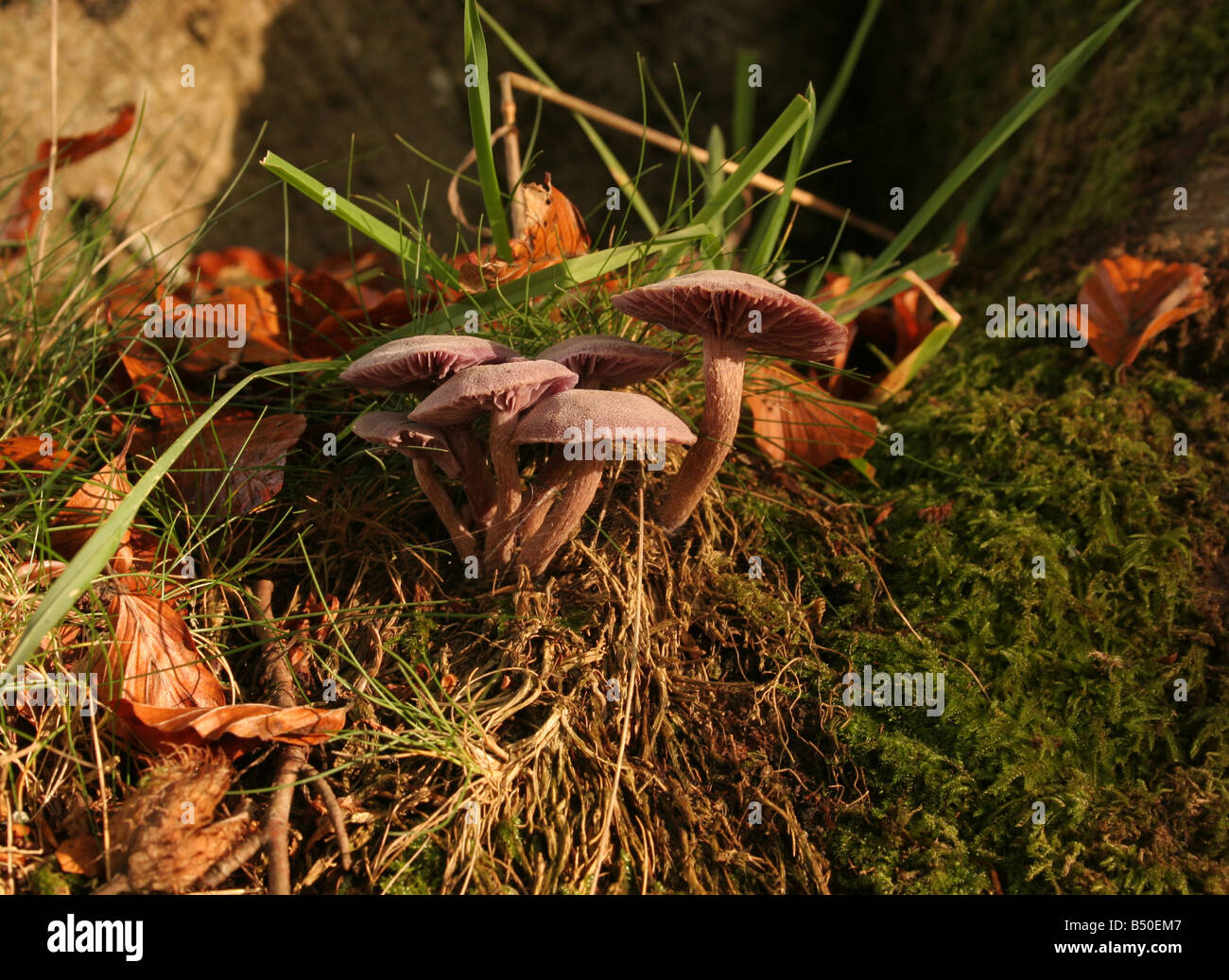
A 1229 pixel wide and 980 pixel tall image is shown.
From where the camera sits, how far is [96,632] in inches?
61.3

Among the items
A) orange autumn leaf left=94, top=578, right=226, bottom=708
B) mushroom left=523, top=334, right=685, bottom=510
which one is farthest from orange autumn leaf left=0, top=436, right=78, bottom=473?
mushroom left=523, top=334, right=685, bottom=510

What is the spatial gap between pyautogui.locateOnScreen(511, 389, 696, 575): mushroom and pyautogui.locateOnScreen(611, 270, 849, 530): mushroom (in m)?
0.14

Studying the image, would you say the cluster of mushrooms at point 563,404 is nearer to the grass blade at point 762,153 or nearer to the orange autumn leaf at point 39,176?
the grass blade at point 762,153

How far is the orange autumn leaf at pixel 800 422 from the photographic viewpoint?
6.74 ft

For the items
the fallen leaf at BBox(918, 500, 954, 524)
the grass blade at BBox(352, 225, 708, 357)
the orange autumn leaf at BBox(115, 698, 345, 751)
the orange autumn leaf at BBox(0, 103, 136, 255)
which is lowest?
the orange autumn leaf at BBox(115, 698, 345, 751)

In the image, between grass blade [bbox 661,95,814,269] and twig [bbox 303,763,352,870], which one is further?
grass blade [bbox 661,95,814,269]

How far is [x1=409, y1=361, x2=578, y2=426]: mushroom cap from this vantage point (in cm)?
144

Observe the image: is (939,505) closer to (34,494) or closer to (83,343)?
(34,494)

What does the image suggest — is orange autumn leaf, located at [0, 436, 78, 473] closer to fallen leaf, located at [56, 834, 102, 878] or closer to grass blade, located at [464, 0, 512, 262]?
fallen leaf, located at [56, 834, 102, 878]

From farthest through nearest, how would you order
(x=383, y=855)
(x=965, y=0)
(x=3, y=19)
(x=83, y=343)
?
(x=965, y=0), (x=3, y=19), (x=83, y=343), (x=383, y=855)

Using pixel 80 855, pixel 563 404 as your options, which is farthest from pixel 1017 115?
pixel 80 855

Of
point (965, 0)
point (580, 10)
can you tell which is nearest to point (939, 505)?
point (965, 0)

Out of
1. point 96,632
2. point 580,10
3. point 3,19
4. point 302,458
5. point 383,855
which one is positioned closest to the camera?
point 383,855
